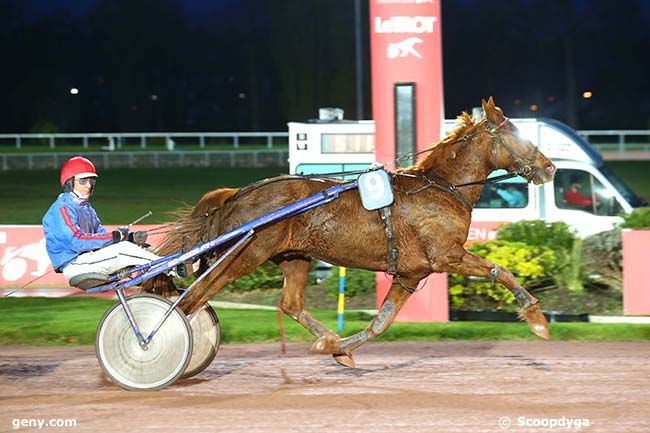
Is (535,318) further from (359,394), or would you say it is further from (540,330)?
Result: (359,394)

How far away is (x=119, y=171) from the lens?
3647 centimetres

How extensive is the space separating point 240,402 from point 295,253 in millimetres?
1384

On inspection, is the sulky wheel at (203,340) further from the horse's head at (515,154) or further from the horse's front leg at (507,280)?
the horse's head at (515,154)

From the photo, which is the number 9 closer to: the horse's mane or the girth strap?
the girth strap

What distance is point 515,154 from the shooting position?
8047 millimetres

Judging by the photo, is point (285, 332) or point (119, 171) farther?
point (119, 171)

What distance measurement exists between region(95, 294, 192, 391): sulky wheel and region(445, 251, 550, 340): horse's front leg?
1.98 m

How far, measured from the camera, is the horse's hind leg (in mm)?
8141

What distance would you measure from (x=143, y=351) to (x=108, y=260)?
670 millimetres

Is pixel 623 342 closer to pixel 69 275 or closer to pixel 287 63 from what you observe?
pixel 69 275

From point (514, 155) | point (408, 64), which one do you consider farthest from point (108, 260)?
point (408, 64)

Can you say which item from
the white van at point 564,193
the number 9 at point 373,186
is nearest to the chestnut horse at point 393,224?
the number 9 at point 373,186

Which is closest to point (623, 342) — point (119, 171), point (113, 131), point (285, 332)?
point (285, 332)

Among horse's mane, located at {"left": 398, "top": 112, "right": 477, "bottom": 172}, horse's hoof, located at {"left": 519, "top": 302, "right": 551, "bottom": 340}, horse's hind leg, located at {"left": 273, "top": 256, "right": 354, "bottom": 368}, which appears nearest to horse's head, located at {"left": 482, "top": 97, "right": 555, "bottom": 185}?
horse's mane, located at {"left": 398, "top": 112, "right": 477, "bottom": 172}
